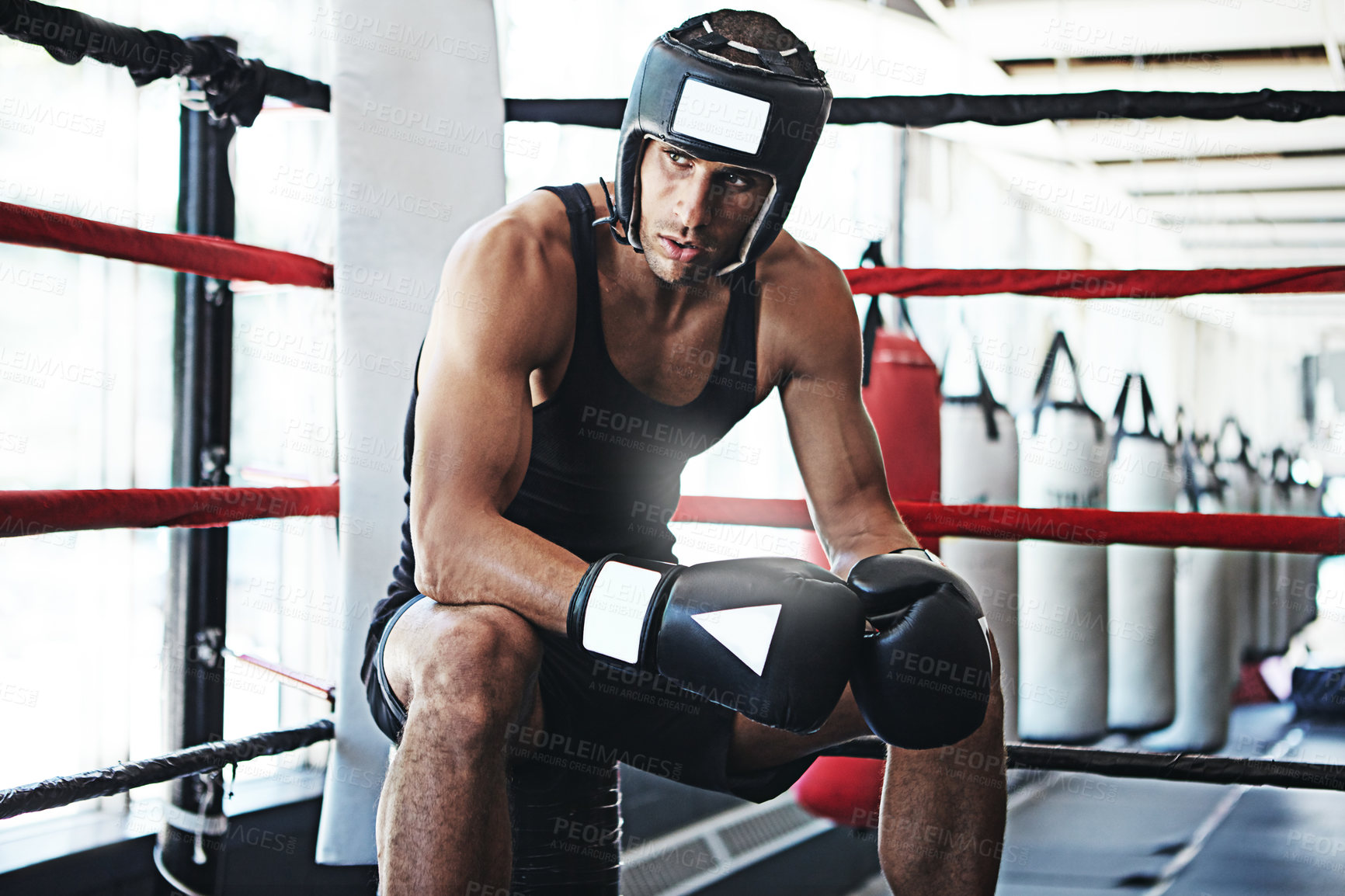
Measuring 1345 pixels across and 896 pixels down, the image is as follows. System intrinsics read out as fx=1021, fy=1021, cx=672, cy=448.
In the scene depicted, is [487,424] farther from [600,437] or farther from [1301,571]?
[1301,571]

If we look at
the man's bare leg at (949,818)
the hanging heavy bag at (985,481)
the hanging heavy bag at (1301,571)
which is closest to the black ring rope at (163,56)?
the man's bare leg at (949,818)

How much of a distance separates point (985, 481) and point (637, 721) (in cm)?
143

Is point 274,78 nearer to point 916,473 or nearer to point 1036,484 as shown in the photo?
point 916,473

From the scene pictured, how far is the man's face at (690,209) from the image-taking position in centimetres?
114

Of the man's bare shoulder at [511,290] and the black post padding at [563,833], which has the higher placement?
the man's bare shoulder at [511,290]

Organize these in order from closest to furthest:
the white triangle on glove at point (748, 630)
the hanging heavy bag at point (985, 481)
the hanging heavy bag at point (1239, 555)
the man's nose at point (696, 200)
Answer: the white triangle on glove at point (748, 630) < the man's nose at point (696, 200) < the hanging heavy bag at point (985, 481) < the hanging heavy bag at point (1239, 555)

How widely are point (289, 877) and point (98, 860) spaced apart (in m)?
0.32

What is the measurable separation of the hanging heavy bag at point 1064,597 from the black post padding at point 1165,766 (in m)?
1.40

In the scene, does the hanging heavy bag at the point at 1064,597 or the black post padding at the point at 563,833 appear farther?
the hanging heavy bag at the point at 1064,597

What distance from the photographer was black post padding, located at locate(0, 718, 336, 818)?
108 cm

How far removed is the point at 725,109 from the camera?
109cm

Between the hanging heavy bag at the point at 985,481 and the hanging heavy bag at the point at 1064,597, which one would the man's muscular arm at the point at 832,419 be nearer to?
the hanging heavy bag at the point at 985,481

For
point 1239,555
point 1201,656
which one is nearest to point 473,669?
point 1201,656

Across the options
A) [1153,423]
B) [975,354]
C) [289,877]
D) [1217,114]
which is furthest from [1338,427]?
[289,877]
